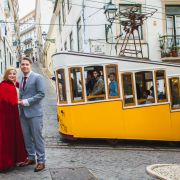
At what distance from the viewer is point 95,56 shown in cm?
1146

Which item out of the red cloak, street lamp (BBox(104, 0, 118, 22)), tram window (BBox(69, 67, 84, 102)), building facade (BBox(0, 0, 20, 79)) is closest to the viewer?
the red cloak

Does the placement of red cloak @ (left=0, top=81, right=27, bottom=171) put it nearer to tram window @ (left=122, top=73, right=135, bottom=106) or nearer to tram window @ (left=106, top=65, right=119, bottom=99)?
tram window @ (left=106, top=65, right=119, bottom=99)

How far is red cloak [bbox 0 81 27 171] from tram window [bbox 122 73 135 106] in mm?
4624

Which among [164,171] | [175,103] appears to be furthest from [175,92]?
[164,171]

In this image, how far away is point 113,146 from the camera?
11.5 m

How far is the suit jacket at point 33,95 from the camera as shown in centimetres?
750

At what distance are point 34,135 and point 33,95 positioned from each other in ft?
2.17

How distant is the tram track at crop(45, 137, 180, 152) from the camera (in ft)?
36.4

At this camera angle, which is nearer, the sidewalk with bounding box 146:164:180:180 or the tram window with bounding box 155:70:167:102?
the sidewalk with bounding box 146:164:180:180

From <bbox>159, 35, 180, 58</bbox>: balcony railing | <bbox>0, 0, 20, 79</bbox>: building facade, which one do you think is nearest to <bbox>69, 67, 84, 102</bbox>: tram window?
<bbox>159, 35, 180, 58</bbox>: balcony railing

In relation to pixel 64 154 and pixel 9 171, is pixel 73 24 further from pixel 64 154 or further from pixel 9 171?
pixel 9 171

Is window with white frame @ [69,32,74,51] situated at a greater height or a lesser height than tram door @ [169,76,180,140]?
greater

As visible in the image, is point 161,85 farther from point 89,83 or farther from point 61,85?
point 61,85

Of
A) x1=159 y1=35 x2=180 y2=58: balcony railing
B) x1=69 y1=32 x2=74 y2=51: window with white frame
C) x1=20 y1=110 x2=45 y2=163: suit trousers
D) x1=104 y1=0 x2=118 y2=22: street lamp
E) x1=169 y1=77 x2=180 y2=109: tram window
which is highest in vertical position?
x1=104 y1=0 x2=118 y2=22: street lamp
